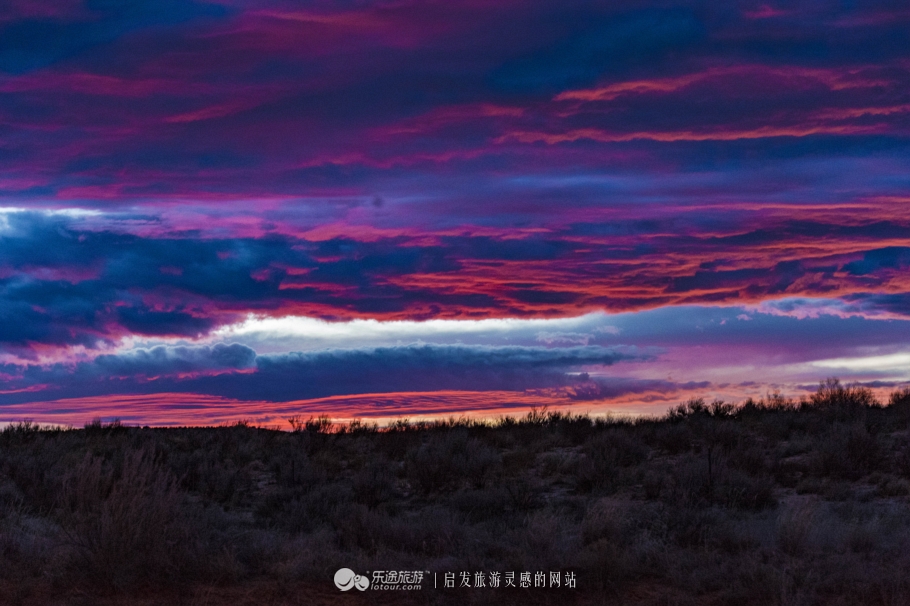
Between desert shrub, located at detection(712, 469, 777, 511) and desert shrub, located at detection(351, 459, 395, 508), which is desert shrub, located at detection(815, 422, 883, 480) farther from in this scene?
desert shrub, located at detection(351, 459, 395, 508)

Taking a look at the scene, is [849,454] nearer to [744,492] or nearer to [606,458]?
[744,492]

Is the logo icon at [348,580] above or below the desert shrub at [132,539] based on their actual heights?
below

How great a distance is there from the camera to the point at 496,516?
14516mm

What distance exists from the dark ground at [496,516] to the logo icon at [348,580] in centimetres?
14

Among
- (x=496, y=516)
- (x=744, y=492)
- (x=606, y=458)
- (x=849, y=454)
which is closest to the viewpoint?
(x=496, y=516)

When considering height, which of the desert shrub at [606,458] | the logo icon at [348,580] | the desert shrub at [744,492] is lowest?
the logo icon at [348,580]

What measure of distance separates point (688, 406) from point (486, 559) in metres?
18.0

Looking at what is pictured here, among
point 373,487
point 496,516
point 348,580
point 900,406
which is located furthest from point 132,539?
point 900,406

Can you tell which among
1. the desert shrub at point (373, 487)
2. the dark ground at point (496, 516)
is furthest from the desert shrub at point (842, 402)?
the desert shrub at point (373, 487)

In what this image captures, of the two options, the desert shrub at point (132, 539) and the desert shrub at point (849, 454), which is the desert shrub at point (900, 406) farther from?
the desert shrub at point (132, 539)

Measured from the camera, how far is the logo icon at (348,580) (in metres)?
9.69

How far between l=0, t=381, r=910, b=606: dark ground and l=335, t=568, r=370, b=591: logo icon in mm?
136

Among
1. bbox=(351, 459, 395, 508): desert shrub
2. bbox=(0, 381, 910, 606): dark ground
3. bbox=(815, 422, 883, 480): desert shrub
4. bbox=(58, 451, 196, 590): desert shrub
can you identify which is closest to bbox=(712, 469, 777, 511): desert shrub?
bbox=(0, 381, 910, 606): dark ground

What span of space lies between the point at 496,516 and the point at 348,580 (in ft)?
17.0
